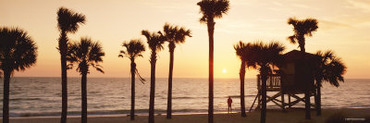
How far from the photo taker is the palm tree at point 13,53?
19.0 metres

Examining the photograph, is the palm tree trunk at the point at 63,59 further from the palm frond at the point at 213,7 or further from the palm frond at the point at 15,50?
the palm frond at the point at 213,7

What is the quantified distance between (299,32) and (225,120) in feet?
33.4

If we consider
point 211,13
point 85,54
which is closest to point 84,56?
point 85,54

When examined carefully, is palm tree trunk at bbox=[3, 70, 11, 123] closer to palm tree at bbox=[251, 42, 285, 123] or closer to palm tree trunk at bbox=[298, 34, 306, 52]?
palm tree at bbox=[251, 42, 285, 123]

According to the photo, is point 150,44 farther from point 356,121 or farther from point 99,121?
point 356,121

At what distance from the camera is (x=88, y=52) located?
22.8 meters

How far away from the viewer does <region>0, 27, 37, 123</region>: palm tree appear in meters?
19.0

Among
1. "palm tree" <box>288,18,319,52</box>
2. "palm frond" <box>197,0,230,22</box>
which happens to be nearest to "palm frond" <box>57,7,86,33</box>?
"palm frond" <box>197,0,230,22</box>

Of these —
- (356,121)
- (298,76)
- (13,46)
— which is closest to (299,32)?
(298,76)

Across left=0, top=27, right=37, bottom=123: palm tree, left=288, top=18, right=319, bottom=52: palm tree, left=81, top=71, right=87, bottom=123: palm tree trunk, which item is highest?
left=288, top=18, right=319, bottom=52: palm tree

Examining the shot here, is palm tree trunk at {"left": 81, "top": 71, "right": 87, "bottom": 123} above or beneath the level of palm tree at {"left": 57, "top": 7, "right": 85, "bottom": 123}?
beneath

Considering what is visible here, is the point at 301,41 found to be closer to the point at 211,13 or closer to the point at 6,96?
the point at 211,13

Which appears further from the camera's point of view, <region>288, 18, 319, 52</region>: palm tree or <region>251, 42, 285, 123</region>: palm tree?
<region>288, 18, 319, 52</region>: palm tree

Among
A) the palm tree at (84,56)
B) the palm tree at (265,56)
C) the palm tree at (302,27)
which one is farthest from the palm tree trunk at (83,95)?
the palm tree at (302,27)
